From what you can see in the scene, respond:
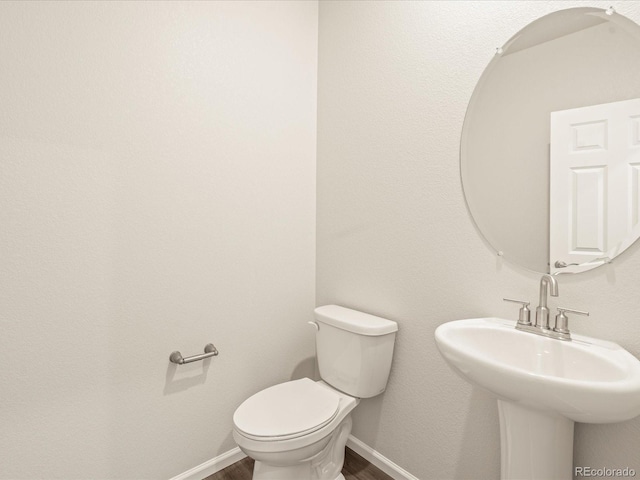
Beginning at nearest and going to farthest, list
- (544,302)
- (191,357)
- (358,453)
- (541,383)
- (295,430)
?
(541,383) < (544,302) < (295,430) < (191,357) < (358,453)

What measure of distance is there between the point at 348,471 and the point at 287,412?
1.87 feet

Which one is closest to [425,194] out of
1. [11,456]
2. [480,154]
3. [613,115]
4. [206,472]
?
[480,154]

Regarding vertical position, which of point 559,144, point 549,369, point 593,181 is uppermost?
point 559,144

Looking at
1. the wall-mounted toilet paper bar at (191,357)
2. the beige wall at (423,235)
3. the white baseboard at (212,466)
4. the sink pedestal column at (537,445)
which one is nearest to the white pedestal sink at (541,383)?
the sink pedestal column at (537,445)

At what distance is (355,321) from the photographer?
1.57 metres

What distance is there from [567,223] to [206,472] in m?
1.83

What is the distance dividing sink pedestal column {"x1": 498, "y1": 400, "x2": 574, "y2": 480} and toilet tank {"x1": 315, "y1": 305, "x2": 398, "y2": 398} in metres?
0.58

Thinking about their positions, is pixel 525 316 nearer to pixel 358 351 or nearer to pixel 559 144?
pixel 559 144

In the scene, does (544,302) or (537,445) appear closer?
(537,445)

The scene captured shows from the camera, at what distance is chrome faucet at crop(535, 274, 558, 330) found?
1057 mm

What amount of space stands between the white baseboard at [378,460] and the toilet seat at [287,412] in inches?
17.2

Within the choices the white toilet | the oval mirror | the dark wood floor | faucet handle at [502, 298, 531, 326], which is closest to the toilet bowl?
the white toilet
